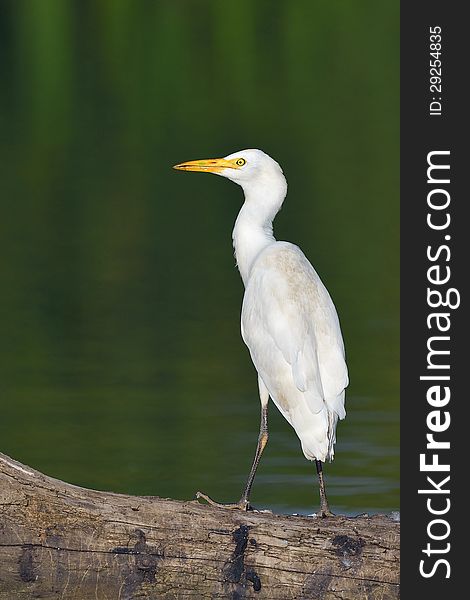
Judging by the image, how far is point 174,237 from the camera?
19.8 meters

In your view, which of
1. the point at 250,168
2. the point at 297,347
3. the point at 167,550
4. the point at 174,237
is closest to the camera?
the point at 167,550

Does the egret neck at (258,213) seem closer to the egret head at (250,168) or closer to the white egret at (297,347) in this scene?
the egret head at (250,168)

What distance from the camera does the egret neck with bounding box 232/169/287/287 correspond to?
898 cm

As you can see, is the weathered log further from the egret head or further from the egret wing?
the egret head

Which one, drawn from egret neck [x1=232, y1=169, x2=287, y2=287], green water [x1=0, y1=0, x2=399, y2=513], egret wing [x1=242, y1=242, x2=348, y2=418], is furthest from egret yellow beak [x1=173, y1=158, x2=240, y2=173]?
green water [x1=0, y1=0, x2=399, y2=513]

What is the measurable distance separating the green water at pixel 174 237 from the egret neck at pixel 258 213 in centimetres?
190

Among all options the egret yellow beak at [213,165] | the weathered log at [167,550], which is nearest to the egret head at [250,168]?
the egret yellow beak at [213,165]

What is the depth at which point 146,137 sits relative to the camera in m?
28.8

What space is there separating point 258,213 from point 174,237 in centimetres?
1085

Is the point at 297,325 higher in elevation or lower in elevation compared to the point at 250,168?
lower

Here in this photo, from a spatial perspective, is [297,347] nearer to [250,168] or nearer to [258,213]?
[258,213]

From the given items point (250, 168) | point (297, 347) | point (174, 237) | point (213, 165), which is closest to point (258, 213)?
point (250, 168)

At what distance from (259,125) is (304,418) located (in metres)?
21.9

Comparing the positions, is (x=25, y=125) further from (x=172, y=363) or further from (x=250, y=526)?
(x=250, y=526)
